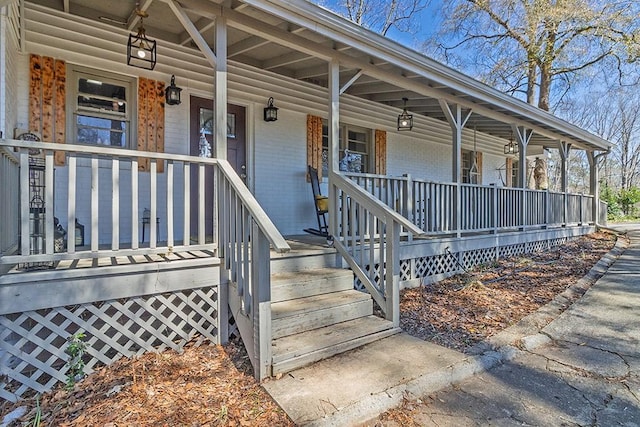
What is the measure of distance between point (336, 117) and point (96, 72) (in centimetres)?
278

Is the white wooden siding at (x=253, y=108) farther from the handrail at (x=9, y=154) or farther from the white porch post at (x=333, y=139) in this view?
the white porch post at (x=333, y=139)

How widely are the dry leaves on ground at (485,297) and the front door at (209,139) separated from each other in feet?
9.12

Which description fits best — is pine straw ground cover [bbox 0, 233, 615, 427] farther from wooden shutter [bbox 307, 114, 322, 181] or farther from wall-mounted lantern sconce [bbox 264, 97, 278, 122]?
wall-mounted lantern sconce [bbox 264, 97, 278, 122]

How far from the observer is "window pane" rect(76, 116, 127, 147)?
4344mm

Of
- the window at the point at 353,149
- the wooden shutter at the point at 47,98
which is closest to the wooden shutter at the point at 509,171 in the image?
the window at the point at 353,149

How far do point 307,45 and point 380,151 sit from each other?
11.1 ft

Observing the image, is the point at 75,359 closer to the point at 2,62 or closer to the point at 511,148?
the point at 2,62

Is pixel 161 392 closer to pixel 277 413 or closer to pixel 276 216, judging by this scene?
pixel 277 413

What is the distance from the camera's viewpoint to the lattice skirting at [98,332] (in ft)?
8.21

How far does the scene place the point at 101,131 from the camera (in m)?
4.47

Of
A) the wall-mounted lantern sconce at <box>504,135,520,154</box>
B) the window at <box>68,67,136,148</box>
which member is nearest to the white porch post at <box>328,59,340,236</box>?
the window at <box>68,67,136,148</box>

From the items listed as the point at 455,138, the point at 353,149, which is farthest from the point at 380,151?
the point at 455,138

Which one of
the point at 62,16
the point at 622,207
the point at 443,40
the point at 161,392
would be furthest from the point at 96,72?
the point at 622,207

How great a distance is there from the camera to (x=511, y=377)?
2.79 meters
